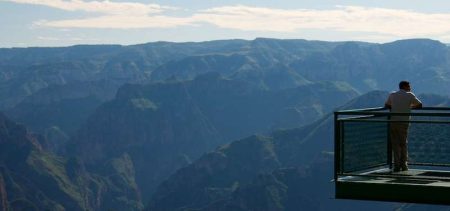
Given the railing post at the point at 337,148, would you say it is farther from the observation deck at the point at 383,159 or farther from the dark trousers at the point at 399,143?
the dark trousers at the point at 399,143

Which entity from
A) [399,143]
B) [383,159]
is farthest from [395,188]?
[383,159]

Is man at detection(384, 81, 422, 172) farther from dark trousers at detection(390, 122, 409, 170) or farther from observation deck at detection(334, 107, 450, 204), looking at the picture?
observation deck at detection(334, 107, 450, 204)

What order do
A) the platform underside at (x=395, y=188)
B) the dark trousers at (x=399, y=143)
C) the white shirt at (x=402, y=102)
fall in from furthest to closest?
1. the dark trousers at (x=399, y=143)
2. the white shirt at (x=402, y=102)
3. the platform underside at (x=395, y=188)

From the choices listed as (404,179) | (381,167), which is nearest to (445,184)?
(404,179)

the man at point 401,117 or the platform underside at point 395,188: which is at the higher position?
the man at point 401,117

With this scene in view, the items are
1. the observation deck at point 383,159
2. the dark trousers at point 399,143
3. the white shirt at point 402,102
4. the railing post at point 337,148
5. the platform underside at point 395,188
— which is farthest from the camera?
the dark trousers at point 399,143

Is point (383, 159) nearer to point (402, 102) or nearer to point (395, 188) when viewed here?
point (402, 102)

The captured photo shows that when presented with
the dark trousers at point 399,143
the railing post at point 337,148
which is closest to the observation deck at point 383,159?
the railing post at point 337,148
